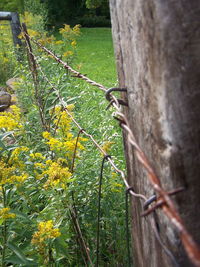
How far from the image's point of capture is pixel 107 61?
12.6 meters

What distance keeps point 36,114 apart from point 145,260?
2541 millimetres

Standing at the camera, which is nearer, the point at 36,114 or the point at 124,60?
the point at 124,60

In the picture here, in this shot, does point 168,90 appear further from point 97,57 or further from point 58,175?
point 97,57

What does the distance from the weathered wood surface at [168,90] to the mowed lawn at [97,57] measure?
4.98 meters

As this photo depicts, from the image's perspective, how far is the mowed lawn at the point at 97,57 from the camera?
9.98 meters

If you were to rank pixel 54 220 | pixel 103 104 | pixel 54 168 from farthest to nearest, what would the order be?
pixel 103 104
pixel 54 220
pixel 54 168

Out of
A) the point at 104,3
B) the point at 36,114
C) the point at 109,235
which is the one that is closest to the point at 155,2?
Result: the point at 109,235

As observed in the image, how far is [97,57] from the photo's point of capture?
1361 cm

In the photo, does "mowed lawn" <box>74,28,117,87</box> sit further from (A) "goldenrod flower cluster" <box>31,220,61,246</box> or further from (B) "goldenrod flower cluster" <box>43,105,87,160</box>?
(A) "goldenrod flower cluster" <box>31,220,61,246</box>

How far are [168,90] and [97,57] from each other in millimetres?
12967

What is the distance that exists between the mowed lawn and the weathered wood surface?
4.98 metres

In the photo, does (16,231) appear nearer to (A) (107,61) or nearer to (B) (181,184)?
(B) (181,184)

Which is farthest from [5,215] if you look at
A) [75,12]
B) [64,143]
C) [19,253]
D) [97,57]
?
[75,12]

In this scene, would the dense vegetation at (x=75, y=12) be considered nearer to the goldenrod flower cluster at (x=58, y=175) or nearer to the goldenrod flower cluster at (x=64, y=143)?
the goldenrod flower cluster at (x=64, y=143)
